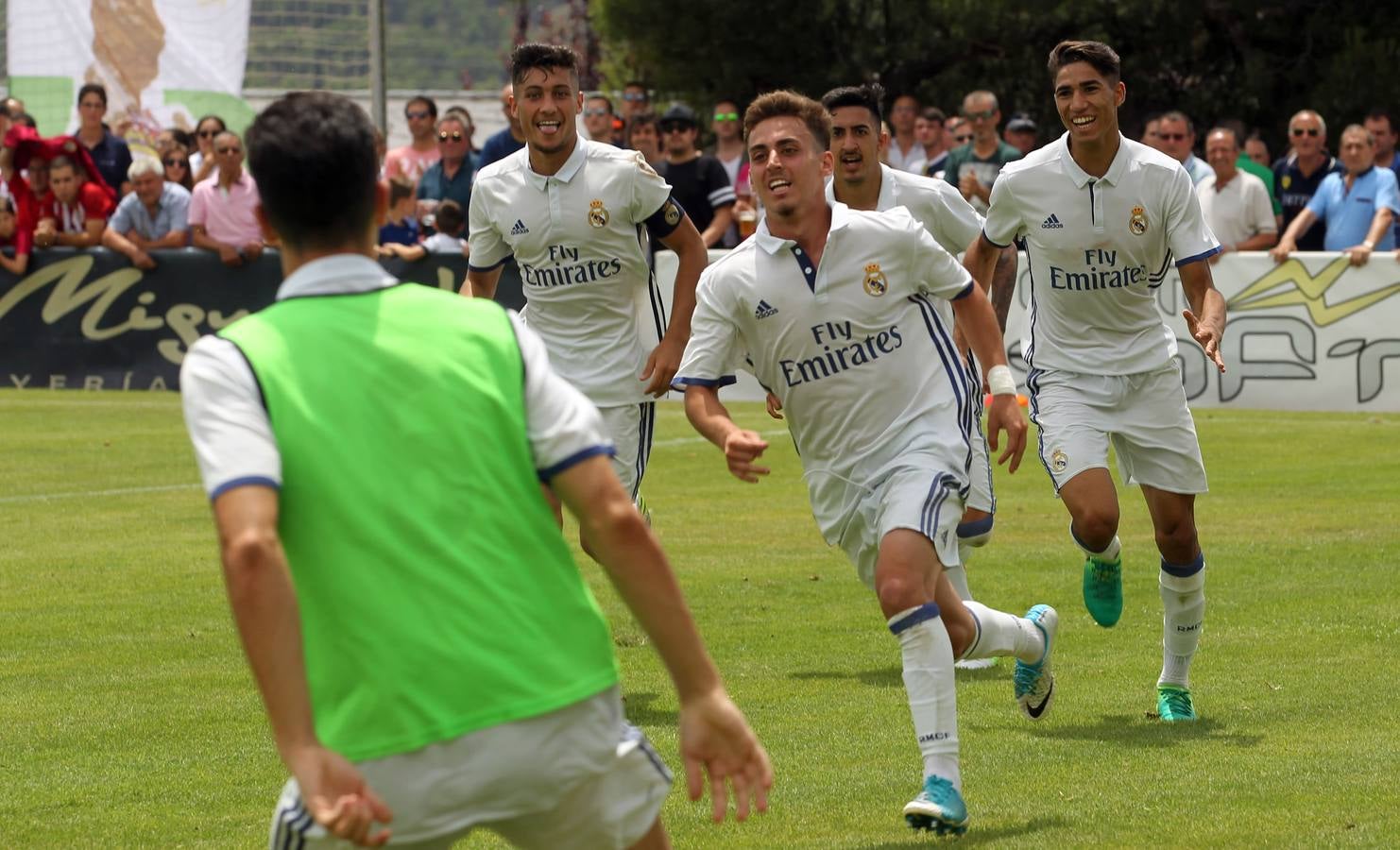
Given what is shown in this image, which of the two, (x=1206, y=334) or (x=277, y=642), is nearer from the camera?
(x=277, y=642)

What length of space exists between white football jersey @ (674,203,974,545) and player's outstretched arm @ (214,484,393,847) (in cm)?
334

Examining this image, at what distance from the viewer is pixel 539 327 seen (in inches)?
360

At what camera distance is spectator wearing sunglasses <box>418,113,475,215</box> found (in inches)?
742

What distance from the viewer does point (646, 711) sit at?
26.7 feet

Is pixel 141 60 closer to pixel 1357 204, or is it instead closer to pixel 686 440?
pixel 686 440

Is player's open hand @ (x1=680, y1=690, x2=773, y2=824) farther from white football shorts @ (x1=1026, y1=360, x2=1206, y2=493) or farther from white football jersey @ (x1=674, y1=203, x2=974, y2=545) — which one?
white football shorts @ (x1=1026, y1=360, x2=1206, y2=493)

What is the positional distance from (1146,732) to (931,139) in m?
11.8

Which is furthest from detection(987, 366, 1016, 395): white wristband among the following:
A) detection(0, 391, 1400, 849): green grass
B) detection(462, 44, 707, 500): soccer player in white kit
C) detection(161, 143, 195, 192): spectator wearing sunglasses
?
detection(161, 143, 195, 192): spectator wearing sunglasses

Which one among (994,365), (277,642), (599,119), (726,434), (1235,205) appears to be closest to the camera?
(277,642)

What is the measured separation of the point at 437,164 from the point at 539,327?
10693 millimetres

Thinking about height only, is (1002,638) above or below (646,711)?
above

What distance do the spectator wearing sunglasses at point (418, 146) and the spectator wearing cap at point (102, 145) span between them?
2681 millimetres

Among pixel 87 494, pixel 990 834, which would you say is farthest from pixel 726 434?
pixel 87 494

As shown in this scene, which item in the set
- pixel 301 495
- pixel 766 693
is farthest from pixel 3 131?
pixel 301 495
